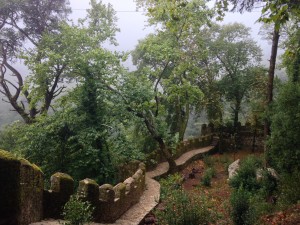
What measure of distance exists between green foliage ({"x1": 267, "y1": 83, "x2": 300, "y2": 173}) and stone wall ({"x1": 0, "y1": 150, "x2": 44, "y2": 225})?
32.0ft

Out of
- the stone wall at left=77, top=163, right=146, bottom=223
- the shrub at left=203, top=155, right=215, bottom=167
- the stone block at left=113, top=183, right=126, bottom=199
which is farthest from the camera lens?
the shrub at left=203, top=155, right=215, bottom=167

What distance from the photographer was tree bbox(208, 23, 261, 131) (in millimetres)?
28438

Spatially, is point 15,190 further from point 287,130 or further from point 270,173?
point 270,173

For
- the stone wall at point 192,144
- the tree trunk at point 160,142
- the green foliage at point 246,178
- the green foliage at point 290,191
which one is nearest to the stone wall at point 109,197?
the green foliage at point 246,178

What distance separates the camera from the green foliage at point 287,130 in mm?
12070

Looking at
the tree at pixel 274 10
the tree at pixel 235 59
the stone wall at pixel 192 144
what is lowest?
the stone wall at pixel 192 144

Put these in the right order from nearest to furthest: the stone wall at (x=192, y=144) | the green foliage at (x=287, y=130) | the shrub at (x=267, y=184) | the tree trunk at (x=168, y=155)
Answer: the green foliage at (x=287, y=130) < the shrub at (x=267, y=184) < the tree trunk at (x=168, y=155) < the stone wall at (x=192, y=144)

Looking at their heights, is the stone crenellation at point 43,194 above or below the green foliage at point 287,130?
below

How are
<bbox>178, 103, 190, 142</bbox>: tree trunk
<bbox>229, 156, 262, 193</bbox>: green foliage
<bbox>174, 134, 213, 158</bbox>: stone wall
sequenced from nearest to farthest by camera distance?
1. <bbox>229, 156, 262, 193</bbox>: green foliage
2. <bbox>174, 134, 213, 158</bbox>: stone wall
3. <bbox>178, 103, 190, 142</bbox>: tree trunk

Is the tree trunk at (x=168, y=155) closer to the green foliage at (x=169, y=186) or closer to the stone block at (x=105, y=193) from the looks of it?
the green foliage at (x=169, y=186)

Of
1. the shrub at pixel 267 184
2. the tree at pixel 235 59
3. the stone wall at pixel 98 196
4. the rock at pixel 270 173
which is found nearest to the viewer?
the stone wall at pixel 98 196

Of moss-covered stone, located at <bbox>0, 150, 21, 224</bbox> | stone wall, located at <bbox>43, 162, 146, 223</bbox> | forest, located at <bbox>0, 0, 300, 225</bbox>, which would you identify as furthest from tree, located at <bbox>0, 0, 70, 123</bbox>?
moss-covered stone, located at <bbox>0, 150, 21, 224</bbox>

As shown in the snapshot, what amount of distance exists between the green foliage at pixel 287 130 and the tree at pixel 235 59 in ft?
50.3

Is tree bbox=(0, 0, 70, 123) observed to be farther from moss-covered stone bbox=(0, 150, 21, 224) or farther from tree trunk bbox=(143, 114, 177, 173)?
moss-covered stone bbox=(0, 150, 21, 224)
